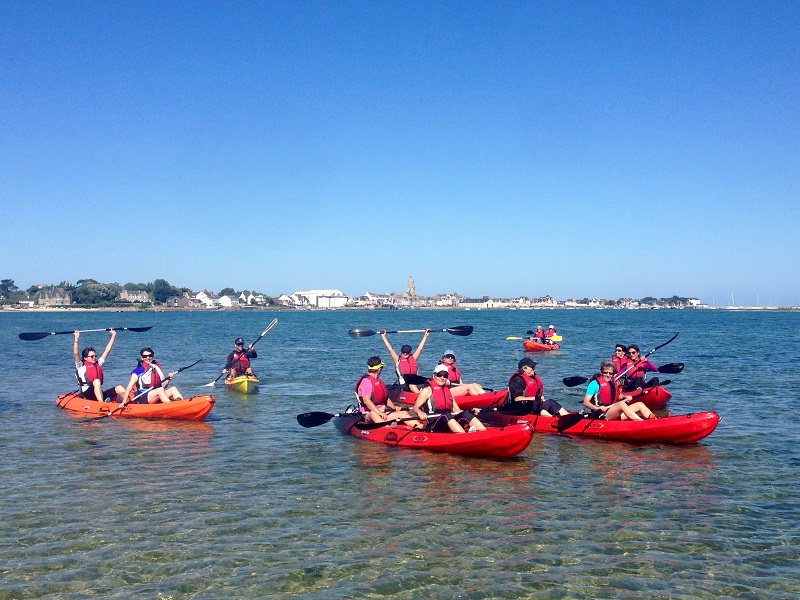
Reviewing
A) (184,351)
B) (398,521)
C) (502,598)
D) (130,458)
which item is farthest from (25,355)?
(502,598)

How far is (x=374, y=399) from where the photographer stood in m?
13.8

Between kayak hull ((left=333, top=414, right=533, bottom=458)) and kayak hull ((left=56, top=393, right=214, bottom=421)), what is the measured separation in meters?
4.40

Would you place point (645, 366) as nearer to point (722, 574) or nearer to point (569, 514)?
point (569, 514)

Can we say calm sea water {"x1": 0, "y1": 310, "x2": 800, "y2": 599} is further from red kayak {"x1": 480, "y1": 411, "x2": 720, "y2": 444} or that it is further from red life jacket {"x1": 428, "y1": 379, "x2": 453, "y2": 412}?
red life jacket {"x1": 428, "y1": 379, "x2": 453, "y2": 412}

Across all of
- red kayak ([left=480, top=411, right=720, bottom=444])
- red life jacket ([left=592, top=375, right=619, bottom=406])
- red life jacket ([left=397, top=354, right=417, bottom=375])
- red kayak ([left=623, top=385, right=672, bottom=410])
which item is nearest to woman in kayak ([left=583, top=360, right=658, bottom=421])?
red life jacket ([left=592, top=375, right=619, bottom=406])

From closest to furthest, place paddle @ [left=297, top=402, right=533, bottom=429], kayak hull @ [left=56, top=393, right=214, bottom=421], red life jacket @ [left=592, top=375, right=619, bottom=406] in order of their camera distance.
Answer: paddle @ [left=297, top=402, right=533, bottom=429]
red life jacket @ [left=592, top=375, right=619, bottom=406]
kayak hull @ [left=56, top=393, right=214, bottom=421]

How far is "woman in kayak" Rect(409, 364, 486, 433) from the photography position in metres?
12.4

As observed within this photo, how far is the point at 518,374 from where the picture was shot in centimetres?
1402

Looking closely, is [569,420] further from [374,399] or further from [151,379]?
[151,379]

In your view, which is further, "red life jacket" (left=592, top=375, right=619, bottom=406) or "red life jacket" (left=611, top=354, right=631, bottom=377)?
"red life jacket" (left=611, top=354, right=631, bottom=377)

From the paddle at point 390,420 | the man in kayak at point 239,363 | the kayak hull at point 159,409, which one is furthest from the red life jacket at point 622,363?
the man in kayak at point 239,363

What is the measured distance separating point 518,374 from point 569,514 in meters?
5.35

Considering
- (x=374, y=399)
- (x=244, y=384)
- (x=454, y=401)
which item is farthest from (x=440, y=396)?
(x=244, y=384)

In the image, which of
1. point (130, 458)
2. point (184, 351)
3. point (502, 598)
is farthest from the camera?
point (184, 351)
